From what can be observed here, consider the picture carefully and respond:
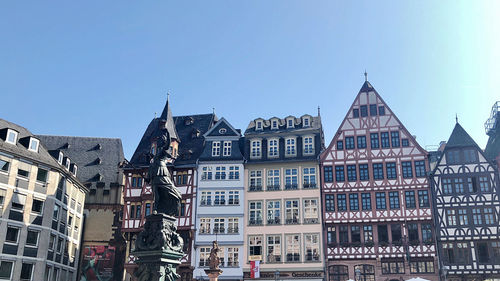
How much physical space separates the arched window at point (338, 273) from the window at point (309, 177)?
21.1 ft

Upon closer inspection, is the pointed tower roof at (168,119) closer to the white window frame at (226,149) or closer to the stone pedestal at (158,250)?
the white window frame at (226,149)

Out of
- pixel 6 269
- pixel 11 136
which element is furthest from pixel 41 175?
pixel 6 269

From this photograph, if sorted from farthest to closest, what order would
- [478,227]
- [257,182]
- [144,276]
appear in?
[257,182] → [478,227] → [144,276]

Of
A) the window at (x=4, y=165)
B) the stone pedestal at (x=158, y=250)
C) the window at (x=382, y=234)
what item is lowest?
the stone pedestal at (x=158, y=250)

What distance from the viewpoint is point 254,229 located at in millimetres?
39062

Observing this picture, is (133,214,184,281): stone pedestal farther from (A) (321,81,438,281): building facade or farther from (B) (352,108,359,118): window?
(B) (352,108,359,118): window

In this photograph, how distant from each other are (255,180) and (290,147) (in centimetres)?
403

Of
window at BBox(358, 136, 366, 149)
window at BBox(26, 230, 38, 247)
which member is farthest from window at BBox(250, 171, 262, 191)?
window at BBox(26, 230, 38, 247)

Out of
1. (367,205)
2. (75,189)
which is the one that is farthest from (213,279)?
(75,189)

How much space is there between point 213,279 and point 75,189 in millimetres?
19739

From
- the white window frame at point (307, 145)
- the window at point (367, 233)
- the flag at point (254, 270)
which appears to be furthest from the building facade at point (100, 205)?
the window at point (367, 233)

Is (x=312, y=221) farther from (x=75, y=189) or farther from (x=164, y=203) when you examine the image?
(x=164, y=203)

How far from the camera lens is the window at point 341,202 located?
3800cm

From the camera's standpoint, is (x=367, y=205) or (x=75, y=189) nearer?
(x=367, y=205)
